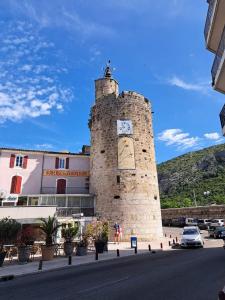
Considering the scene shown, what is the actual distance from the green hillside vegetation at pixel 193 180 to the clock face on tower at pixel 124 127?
30.6 metres

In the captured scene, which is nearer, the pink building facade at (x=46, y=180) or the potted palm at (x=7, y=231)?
the potted palm at (x=7, y=231)

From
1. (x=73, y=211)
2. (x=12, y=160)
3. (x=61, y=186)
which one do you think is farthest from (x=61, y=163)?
(x=73, y=211)

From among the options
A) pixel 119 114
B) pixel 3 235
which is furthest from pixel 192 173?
pixel 3 235

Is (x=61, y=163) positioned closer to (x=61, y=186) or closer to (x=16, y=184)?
(x=61, y=186)

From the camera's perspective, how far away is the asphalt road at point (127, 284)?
6.35 metres

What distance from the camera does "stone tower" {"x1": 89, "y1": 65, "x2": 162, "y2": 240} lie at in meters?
24.8

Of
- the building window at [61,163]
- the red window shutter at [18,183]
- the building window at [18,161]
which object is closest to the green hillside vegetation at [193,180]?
the building window at [61,163]

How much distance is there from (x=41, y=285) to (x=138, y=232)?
17.3 m

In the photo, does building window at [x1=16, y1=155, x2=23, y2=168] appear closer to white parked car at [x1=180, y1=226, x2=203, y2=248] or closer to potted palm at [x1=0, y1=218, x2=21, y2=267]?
potted palm at [x1=0, y1=218, x2=21, y2=267]

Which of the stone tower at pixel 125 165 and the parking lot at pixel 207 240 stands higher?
the stone tower at pixel 125 165

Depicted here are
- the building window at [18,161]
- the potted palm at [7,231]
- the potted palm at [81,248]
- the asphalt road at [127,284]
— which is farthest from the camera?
the building window at [18,161]

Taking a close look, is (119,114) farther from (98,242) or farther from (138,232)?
(98,242)

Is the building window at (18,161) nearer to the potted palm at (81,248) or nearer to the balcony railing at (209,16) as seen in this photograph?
the potted palm at (81,248)

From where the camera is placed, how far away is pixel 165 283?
291 inches
